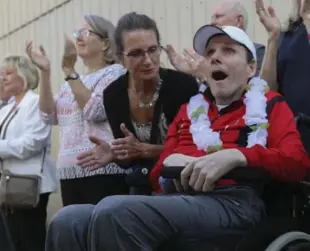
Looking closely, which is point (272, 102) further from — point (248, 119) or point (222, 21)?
point (222, 21)

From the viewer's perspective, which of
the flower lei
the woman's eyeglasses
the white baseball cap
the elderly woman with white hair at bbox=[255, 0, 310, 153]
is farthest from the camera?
the woman's eyeglasses

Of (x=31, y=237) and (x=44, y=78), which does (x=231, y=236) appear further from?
(x=31, y=237)

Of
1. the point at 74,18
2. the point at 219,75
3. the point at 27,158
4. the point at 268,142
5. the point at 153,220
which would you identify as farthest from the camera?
the point at 74,18

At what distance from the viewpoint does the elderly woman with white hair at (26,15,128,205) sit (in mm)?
4395

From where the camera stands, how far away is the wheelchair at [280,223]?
295 cm

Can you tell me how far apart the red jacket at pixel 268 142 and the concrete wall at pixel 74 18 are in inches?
81.3

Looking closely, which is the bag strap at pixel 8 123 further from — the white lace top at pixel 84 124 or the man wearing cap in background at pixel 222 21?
the man wearing cap in background at pixel 222 21

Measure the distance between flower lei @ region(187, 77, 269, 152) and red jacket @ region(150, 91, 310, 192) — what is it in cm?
3

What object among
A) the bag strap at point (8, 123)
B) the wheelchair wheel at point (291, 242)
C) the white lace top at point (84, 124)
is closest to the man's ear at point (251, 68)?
the wheelchair wheel at point (291, 242)

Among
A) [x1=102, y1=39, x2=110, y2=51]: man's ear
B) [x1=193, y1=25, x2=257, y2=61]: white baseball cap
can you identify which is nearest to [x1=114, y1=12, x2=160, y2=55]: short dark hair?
[x1=193, y1=25, x2=257, y2=61]: white baseball cap

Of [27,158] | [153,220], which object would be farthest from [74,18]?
[153,220]

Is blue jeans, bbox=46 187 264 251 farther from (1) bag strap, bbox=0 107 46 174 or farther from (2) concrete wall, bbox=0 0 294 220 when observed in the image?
(2) concrete wall, bbox=0 0 294 220

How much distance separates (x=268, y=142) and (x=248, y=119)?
14 cm

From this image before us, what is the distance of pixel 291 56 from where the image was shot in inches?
146
